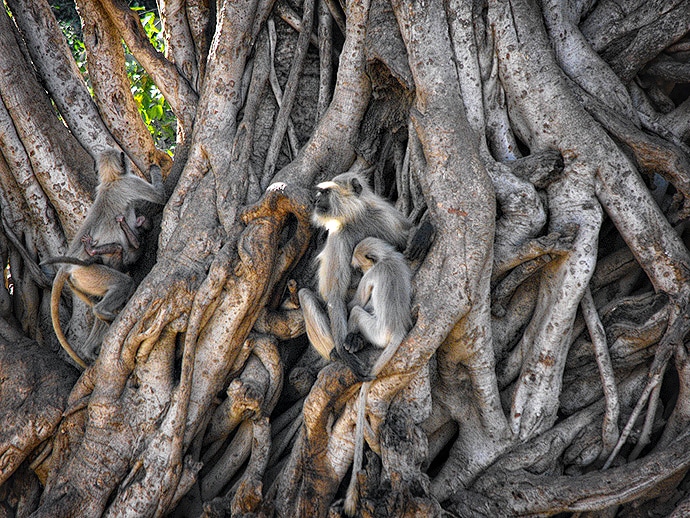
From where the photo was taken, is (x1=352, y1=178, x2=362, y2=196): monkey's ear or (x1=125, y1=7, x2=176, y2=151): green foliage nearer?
(x1=352, y1=178, x2=362, y2=196): monkey's ear

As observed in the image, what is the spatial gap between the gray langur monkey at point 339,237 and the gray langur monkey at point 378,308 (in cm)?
9

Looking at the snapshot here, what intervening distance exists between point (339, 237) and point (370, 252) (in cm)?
28

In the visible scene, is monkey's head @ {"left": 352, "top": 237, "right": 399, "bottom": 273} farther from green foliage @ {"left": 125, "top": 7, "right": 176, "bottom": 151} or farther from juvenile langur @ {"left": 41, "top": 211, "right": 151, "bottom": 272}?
green foliage @ {"left": 125, "top": 7, "right": 176, "bottom": 151}

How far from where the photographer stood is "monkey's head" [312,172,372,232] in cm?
371

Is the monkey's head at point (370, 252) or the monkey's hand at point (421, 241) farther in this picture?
the monkey's head at point (370, 252)

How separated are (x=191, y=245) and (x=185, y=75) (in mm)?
1512

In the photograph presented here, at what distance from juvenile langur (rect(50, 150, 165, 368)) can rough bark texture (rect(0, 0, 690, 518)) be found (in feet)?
0.86

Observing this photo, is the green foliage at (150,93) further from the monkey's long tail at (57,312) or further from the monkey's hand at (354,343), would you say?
the monkey's hand at (354,343)

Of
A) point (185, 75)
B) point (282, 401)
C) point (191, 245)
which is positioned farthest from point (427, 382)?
point (185, 75)

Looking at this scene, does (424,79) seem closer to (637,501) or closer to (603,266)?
(603,266)

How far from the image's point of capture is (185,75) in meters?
4.79

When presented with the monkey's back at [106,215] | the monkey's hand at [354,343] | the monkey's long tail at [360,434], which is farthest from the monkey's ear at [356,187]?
the monkey's back at [106,215]

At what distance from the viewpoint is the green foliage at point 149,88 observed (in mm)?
6422

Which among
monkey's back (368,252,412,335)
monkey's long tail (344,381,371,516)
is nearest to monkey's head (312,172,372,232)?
monkey's back (368,252,412,335)
